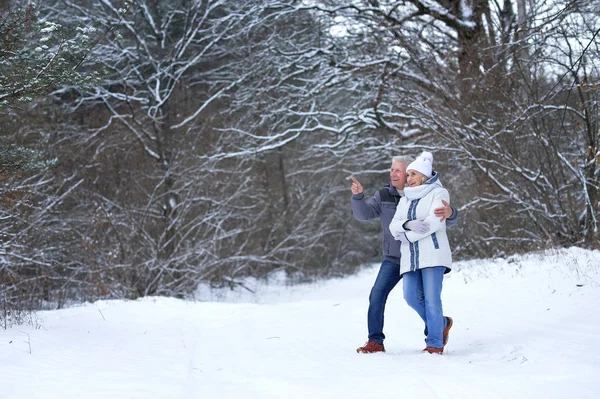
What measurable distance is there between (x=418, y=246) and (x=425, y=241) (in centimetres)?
7

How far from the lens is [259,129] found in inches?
767

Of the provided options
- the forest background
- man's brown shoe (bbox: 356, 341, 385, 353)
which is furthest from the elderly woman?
the forest background

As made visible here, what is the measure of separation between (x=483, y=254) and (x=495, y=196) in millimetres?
2715

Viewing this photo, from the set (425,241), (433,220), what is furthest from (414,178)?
(425,241)

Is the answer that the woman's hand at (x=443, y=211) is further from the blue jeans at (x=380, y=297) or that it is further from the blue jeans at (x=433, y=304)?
the blue jeans at (x=380, y=297)

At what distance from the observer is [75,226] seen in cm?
1652

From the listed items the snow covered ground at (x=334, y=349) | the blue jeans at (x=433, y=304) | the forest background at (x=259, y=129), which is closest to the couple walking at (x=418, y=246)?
the blue jeans at (x=433, y=304)

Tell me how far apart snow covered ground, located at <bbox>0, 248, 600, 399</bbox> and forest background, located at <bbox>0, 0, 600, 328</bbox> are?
170 cm

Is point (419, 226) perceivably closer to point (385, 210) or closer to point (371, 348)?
point (385, 210)

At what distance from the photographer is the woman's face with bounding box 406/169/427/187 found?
5.44m

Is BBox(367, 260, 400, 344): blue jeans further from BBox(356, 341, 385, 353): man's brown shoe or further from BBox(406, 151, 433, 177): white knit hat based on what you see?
BBox(406, 151, 433, 177): white knit hat

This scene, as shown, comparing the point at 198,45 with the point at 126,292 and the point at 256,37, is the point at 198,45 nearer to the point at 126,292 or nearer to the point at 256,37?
the point at 256,37

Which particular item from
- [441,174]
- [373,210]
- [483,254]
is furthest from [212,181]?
[373,210]

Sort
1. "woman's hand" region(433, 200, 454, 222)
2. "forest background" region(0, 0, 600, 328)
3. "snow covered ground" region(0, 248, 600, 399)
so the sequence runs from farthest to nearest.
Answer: "forest background" region(0, 0, 600, 328)
"woman's hand" region(433, 200, 454, 222)
"snow covered ground" region(0, 248, 600, 399)
